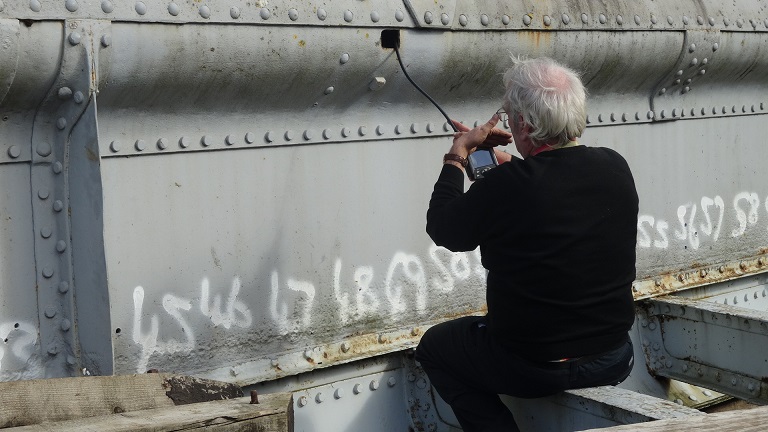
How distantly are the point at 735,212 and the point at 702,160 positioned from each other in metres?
0.37

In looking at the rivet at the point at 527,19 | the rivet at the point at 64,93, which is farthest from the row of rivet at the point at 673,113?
the rivet at the point at 64,93

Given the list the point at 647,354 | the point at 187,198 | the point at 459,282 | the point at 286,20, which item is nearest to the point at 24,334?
the point at 187,198

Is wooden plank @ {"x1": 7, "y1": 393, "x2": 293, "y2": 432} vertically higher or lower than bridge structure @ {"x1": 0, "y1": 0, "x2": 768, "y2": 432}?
lower

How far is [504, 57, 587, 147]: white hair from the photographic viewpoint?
264 centimetres

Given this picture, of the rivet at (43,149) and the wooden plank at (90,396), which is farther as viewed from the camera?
the rivet at (43,149)

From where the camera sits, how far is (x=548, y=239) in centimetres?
261

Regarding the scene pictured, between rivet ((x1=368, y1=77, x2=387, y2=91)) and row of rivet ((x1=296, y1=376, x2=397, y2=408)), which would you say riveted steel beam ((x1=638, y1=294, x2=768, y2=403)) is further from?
rivet ((x1=368, y1=77, x2=387, y2=91))

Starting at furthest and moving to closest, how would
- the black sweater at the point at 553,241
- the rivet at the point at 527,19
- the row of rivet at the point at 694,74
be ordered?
the row of rivet at the point at 694,74
the rivet at the point at 527,19
the black sweater at the point at 553,241

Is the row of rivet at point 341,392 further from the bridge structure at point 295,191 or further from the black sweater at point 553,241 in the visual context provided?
the black sweater at point 553,241

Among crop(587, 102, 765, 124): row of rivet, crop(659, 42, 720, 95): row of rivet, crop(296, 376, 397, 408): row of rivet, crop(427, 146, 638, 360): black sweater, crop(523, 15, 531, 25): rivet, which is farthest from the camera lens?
crop(659, 42, 720, 95): row of rivet

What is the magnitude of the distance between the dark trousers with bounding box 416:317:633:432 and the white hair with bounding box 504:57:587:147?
0.65 m

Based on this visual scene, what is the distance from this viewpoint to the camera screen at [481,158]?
9.67 feet

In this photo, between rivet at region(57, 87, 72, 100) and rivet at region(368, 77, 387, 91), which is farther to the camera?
rivet at region(368, 77, 387, 91)

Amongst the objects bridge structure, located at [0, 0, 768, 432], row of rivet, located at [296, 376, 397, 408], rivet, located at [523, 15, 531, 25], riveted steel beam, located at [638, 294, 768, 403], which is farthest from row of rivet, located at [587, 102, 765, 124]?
row of rivet, located at [296, 376, 397, 408]
